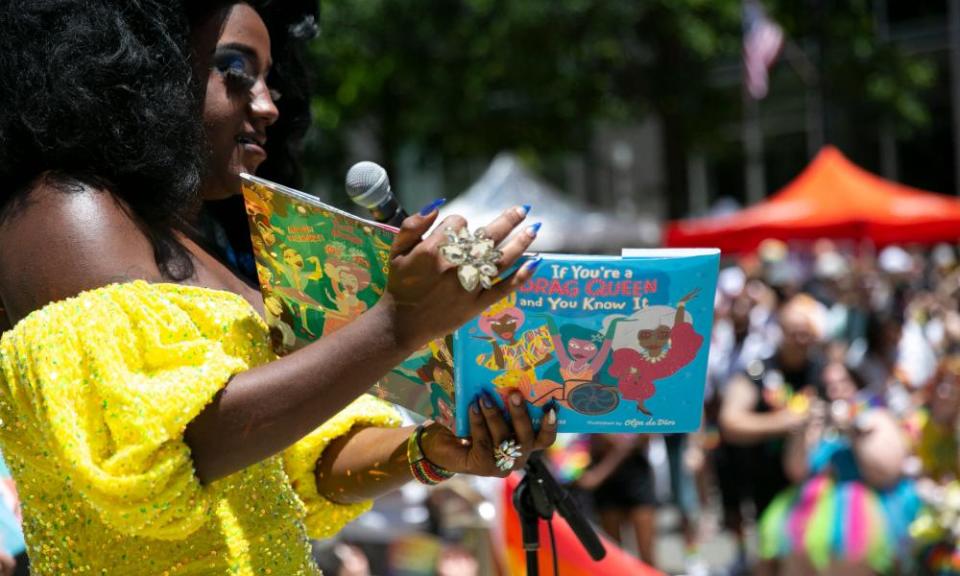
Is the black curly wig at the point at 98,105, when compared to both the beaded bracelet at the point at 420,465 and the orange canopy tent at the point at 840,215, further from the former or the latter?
the orange canopy tent at the point at 840,215

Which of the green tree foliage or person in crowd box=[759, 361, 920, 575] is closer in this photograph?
person in crowd box=[759, 361, 920, 575]

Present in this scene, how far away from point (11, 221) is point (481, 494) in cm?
394

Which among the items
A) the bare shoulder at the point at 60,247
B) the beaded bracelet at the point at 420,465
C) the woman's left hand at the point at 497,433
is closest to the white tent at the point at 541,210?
the beaded bracelet at the point at 420,465

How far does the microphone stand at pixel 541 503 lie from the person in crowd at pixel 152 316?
31 cm

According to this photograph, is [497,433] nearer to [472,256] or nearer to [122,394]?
[472,256]

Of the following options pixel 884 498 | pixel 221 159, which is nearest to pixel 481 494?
pixel 884 498

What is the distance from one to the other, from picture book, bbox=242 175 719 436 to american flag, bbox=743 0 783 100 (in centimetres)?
1398

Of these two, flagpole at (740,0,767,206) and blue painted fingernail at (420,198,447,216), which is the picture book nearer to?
blue painted fingernail at (420,198,447,216)

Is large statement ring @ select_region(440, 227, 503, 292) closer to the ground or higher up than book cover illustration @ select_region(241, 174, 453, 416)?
higher up

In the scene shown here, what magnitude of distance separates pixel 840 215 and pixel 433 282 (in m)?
11.7

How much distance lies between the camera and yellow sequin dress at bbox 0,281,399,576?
62.2 inches

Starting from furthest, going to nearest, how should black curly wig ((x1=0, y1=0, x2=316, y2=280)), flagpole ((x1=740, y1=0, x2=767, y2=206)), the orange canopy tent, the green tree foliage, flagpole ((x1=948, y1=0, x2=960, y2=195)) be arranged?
flagpole ((x1=740, y1=0, x2=767, y2=206)) → flagpole ((x1=948, y1=0, x2=960, y2=195)) → the green tree foliage → the orange canopy tent → black curly wig ((x1=0, y1=0, x2=316, y2=280))

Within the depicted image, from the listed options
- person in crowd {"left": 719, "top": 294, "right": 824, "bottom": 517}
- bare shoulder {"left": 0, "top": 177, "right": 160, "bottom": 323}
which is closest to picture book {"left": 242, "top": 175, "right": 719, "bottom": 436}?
bare shoulder {"left": 0, "top": 177, "right": 160, "bottom": 323}

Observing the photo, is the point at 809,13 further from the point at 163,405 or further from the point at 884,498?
the point at 163,405
